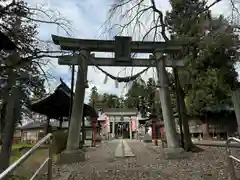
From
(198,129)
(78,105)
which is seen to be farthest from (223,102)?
(78,105)

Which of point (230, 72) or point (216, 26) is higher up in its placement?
point (216, 26)

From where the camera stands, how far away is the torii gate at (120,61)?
8438mm

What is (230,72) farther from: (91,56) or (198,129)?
(198,129)

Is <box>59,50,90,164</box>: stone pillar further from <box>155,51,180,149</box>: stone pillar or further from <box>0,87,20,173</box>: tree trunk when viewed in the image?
<box>0,87,20,173</box>: tree trunk

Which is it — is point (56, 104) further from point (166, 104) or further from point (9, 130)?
point (9, 130)

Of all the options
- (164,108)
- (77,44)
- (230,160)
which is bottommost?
(230,160)

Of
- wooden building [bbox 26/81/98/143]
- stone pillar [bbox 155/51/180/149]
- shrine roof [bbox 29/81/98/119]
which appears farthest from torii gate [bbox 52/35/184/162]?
shrine roof [bbox 29/81/98/119]

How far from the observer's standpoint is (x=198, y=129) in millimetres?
23703

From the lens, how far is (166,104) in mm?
8820

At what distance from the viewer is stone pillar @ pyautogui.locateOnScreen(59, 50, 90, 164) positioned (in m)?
8.10

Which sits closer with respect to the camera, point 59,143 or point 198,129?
point 59,143

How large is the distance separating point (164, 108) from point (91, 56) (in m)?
3.13

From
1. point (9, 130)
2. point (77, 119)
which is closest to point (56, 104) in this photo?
point (77, 119)

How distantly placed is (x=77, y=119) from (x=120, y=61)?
8.15 feet
